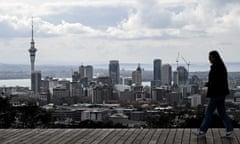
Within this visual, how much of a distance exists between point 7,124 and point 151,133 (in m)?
6.07

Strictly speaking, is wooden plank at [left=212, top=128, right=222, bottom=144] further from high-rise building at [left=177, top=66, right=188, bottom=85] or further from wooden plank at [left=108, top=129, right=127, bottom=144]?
high-rise building at [left=177, top=66, right=188, bottom=85]

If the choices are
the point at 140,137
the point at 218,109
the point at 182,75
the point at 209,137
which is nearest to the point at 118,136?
the point at 140,137

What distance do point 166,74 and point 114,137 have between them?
266ft

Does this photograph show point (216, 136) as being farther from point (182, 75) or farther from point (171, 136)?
point (182, 75)

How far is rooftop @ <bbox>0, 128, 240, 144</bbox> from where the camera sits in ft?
24.3

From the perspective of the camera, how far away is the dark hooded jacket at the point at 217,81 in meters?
7.29

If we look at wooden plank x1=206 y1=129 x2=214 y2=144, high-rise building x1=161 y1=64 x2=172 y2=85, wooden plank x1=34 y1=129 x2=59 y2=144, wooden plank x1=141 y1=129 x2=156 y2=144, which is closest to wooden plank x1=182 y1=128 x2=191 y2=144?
wooden plank x1=206 y1=129 x2=214 y2=144

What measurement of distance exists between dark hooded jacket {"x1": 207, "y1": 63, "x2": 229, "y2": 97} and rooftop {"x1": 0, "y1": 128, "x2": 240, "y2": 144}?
692mm

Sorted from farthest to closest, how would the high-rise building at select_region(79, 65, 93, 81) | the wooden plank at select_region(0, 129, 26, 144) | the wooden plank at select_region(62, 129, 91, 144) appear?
the high-rise building at select_region(79, 65, 93, 81) < the wooden plank at select_region(0, 129, 26, 144) < the wooden plank at select_region(62, 129, 91, 144)

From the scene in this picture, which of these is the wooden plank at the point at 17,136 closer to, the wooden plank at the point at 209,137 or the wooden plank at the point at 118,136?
the wooden plank at the point at 118,136

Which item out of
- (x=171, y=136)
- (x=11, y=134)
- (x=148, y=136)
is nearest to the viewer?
(x=171, y=136)

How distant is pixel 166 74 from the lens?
8844 cm

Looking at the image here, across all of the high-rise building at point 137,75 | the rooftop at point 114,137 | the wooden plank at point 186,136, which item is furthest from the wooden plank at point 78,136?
the high-rise building at point 137,75

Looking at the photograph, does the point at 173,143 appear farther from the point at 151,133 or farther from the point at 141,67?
the point at 141,67
